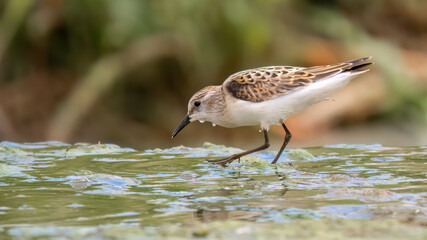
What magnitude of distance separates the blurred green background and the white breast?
209 inches

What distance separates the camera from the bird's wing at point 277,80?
677 centimetres

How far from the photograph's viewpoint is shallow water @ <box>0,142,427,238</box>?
14.1 ft

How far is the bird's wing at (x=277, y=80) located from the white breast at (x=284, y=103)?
0.16 ft

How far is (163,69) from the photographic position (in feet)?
42.1

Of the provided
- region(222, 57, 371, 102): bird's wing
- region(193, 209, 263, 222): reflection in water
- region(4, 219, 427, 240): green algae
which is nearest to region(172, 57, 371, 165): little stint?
region(222, 57, 371, 102): bird's wing

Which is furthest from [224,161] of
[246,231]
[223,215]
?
[246,231]

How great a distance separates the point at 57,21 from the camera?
40.2 ft

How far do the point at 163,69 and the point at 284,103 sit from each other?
20.7 feet

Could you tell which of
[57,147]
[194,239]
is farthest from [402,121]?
[194,239]

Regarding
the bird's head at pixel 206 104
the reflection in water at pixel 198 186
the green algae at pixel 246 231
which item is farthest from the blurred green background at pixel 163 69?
the green algae at pixel 246 231

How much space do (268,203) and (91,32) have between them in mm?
8176

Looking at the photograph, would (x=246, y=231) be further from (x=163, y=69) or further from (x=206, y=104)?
(x=163, y=69)

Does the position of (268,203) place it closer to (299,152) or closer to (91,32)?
(299,152)

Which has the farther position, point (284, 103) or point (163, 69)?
point (163, 69)
